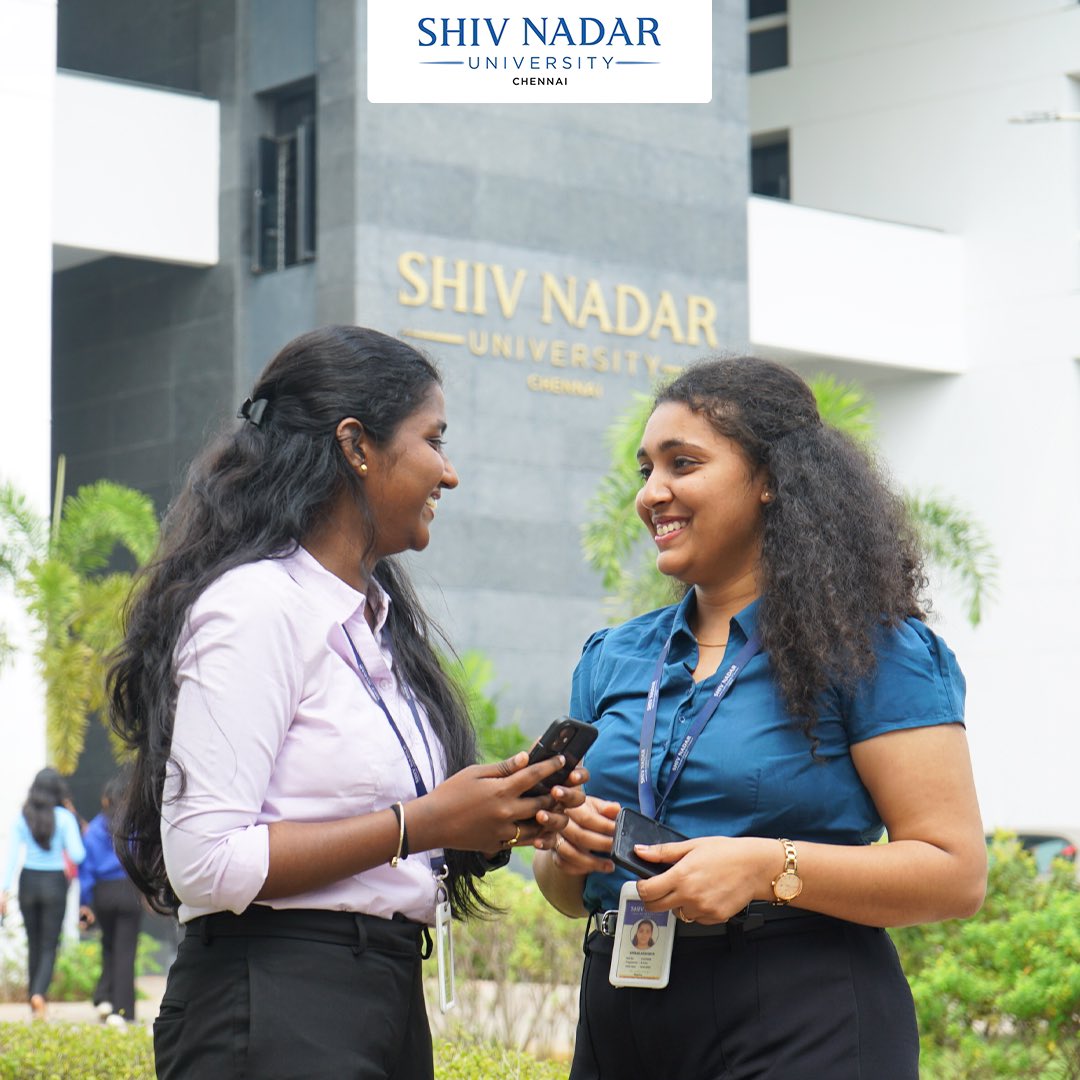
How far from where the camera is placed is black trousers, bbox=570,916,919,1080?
2762 mm

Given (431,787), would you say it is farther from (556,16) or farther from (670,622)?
(556,16)

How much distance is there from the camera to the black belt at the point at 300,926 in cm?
283

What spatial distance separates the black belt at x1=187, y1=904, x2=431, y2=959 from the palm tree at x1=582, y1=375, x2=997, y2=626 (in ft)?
22.1

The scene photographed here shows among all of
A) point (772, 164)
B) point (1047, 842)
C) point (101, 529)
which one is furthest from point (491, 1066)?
point (772, 164)

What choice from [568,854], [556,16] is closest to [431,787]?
[568,854]

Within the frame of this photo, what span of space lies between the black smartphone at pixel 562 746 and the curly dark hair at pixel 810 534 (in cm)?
32

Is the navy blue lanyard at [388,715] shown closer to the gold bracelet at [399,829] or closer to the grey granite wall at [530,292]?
the gold bracelet at [399,829]

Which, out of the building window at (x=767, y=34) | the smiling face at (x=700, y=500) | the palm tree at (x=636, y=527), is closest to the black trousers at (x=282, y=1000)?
the smiling face at (x=700, y=500)

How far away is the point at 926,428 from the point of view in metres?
24.1

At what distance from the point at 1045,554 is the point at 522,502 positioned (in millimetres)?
8072

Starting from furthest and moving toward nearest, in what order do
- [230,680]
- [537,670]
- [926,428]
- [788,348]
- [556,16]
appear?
1. [926,428]
2. [788,348]
3. [537,670]
4. [556,16]
5. [230,680]

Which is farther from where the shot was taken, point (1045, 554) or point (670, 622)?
point (1045, 554)

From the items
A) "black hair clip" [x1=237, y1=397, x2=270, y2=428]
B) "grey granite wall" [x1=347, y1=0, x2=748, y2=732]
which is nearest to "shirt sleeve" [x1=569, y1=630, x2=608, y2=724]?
"black hair clip" [x1=237, y1=397, x2=270, y2=428]

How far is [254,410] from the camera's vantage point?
10.3 feet
